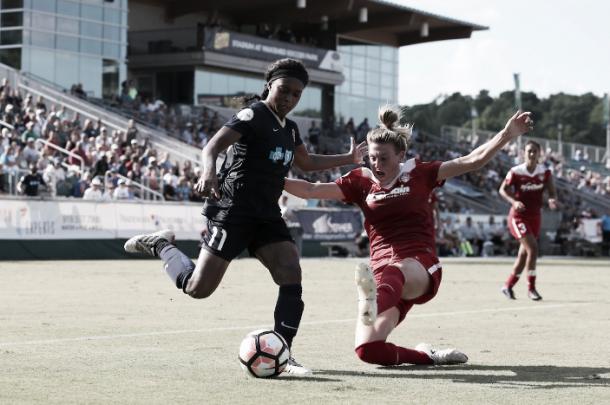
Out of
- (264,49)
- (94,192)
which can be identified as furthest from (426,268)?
(264,49)

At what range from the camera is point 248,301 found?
A: 15.0 meters

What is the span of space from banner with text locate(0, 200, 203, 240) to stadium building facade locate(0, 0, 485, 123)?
1627cm

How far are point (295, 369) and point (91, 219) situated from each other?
2155cm

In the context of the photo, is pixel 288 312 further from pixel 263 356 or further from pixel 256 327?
pixel 256 327

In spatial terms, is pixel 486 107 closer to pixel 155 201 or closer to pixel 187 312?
pixel 155 201

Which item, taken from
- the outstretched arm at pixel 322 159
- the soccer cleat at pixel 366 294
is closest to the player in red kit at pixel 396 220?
the outstretched arm at pixel 322 159

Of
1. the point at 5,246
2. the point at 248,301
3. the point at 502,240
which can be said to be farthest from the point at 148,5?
the point at 248,301

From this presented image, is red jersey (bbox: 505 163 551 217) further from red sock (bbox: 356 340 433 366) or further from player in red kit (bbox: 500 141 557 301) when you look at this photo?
red sock (bbox: 356 340 433 366)

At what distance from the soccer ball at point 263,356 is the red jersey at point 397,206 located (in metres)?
1.42

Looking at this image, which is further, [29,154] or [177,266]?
[29,154]

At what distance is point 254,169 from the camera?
7844 mm

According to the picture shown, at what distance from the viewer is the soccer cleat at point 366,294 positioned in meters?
7.34

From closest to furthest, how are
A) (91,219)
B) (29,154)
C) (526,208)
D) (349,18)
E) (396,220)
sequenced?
(396,220), (526,208), (91,219), (29,154), (349,18)

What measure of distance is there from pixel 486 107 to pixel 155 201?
13130 cm
